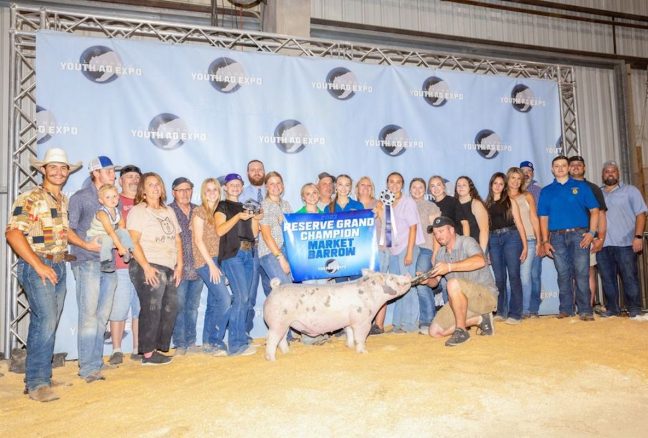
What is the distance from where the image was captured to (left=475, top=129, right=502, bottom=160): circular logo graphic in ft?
22.1

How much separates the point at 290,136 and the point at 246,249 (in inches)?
75.8

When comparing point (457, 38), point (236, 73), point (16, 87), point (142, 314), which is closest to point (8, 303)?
point (142, 314)

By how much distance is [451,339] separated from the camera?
14.8 feet

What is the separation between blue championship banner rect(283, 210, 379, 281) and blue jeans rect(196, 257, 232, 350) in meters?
0.75

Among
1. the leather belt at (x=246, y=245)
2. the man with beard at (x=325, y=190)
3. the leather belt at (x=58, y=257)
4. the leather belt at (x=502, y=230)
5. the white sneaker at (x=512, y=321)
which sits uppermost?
the man with beard at (x=325, y=190)

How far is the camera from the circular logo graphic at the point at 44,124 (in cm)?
499

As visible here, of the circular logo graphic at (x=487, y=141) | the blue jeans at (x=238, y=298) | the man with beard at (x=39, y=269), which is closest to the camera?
the man with beard at (x=39, y=269)

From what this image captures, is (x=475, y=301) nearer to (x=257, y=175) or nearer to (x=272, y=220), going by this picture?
(x=272, y=220)

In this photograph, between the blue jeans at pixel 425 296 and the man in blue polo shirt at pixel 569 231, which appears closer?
the blue jeans at pixel 425 296

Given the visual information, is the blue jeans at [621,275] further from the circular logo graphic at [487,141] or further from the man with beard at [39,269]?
the man with beard at [39,269]

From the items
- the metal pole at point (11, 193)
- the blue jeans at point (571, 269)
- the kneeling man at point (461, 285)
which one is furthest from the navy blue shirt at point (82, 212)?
the blue jeans at point (571, 269)

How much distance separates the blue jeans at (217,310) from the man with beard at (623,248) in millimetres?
4673

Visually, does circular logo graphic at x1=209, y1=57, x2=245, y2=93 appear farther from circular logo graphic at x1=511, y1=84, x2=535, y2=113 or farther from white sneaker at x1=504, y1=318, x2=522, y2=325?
white sneaker at x1=504, y1=318, x2=522, y2=325

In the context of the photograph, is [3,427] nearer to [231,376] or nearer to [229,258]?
[231,376]
